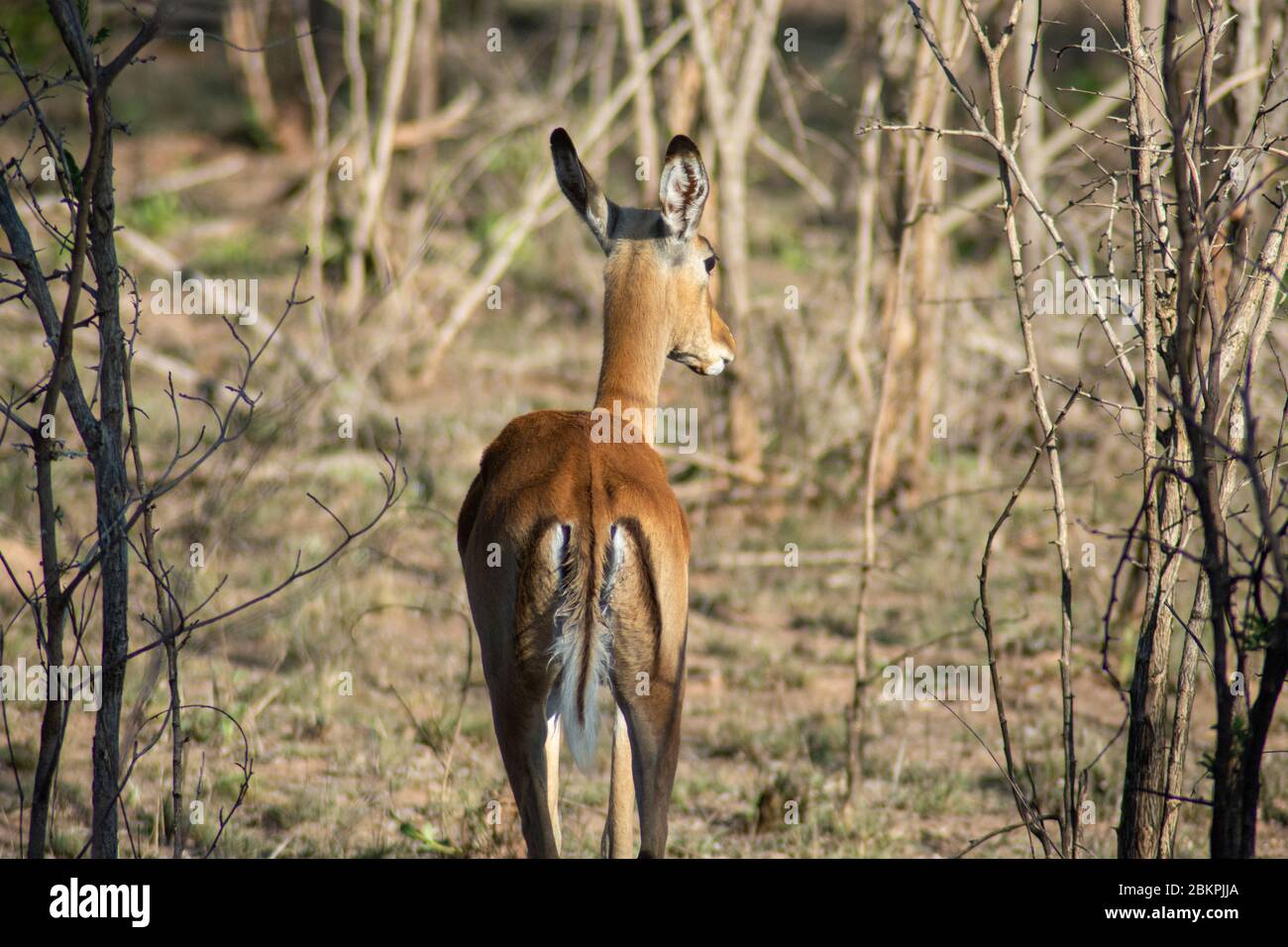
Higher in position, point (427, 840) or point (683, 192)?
point (683, 192)

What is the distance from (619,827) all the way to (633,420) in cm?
137

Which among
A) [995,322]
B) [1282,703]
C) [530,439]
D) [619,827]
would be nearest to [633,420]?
[530,439]

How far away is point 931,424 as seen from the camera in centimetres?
977

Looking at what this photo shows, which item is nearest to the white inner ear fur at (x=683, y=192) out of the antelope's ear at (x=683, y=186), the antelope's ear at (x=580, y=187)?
the antelope's ear at (x=683, y=186)

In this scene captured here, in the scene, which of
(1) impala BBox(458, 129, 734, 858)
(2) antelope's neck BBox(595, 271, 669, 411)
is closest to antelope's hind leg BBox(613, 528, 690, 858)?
(1) impala BBox(458, 129, 734, 858)

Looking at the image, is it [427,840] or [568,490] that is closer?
[568,490]

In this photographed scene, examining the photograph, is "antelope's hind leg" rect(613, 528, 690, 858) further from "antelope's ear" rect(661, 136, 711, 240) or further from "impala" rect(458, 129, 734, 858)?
"antelope's ear" rect(661, 136, 711, 240)

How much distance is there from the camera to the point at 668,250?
5.27m

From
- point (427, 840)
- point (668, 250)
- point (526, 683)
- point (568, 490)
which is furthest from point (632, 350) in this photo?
point (427, 840)

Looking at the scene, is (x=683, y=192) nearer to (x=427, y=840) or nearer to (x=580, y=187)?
(x=580, y=187)

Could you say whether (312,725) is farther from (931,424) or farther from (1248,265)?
Result: (931,424)

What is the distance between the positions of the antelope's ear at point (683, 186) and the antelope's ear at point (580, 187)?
229 mm

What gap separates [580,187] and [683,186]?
1.22 ft

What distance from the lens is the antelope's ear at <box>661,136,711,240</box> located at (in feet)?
16.6
